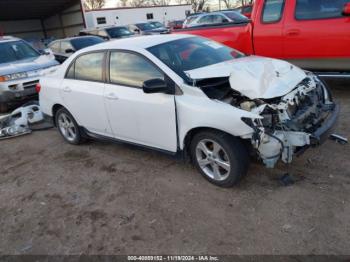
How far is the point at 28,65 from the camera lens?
859cm

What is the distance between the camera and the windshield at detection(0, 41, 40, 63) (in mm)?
9055

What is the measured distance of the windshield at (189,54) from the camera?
4090 mm

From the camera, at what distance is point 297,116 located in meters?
3.50

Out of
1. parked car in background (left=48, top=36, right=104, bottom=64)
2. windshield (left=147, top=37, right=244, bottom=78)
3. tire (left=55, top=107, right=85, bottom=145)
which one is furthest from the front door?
parked car in background (left=48, top=36, right=104, bottom=64)

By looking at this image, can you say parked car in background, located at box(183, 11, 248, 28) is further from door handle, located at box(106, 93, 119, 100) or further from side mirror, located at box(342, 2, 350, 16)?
door handle, located at box(106, 93, 119, 100)

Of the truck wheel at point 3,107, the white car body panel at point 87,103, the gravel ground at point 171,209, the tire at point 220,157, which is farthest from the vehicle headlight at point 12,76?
the tire at point 220,157

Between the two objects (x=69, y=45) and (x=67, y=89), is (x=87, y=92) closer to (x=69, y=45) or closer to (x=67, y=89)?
(x=67, y=89)

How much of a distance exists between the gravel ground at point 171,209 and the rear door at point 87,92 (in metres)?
0.63

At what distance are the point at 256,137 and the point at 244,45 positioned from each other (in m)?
4.17

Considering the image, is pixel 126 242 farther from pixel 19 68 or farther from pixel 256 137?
pixel 19 68

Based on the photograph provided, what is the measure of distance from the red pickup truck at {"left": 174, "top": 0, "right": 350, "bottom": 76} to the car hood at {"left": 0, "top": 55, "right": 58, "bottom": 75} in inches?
190

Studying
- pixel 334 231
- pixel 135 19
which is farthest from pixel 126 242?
pixel 135 19

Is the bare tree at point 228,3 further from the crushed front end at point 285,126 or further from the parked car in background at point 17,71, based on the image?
the crushed front end at point 285,126

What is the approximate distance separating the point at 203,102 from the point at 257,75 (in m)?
0.73
